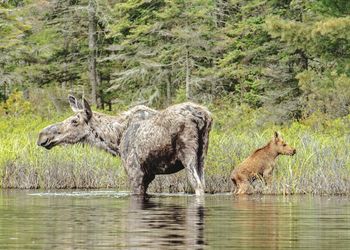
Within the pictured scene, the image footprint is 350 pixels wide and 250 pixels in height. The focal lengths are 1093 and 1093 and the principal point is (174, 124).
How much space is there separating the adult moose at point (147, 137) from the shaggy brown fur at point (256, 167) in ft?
3.59

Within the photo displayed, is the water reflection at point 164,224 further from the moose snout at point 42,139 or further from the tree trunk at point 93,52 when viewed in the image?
the tree trunk at point 93,52

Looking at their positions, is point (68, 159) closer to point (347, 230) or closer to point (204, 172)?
point (204, 172)

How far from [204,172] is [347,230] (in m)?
6.86

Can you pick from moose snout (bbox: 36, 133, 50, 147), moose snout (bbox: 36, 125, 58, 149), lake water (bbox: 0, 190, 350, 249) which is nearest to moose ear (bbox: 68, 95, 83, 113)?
moose snout (bbox: 36, 125, 58, 149)

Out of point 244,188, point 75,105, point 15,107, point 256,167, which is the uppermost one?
point 15,107

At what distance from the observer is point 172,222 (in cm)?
1267

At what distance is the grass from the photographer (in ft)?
61.2

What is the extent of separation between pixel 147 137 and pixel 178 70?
26.7 metres

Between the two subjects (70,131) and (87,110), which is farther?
(70,131)

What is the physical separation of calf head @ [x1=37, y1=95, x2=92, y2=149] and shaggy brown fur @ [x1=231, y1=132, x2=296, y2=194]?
2682mm

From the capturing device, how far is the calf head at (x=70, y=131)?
1880cm

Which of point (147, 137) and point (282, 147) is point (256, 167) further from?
point (147, 137)

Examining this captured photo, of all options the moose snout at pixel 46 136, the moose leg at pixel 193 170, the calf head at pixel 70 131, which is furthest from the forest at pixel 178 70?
the moose snout at pixel 46 136

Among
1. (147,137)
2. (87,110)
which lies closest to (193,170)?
(147,137)
